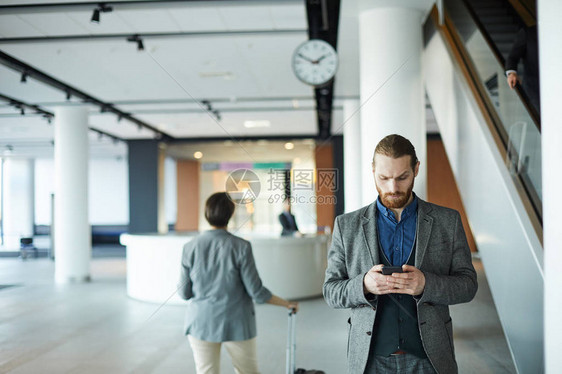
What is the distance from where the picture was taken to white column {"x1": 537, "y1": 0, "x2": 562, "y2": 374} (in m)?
2.04

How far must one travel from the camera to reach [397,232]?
5.90 feet

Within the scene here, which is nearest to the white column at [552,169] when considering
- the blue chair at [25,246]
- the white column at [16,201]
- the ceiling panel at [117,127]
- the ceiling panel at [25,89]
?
the white column at [16,201]

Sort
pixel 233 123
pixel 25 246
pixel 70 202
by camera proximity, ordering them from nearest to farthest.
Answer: pixel 25 246 → pixel 70 202 → pixel 233 123

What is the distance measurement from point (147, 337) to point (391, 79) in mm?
3741

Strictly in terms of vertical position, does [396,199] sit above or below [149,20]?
below

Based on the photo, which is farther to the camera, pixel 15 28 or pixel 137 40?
pixel 137 40

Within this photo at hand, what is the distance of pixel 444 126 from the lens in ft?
16.5

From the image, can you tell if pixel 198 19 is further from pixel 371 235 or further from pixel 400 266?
pixel 400 266

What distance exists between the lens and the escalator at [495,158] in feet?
10.2

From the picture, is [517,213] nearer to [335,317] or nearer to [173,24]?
[335,317]

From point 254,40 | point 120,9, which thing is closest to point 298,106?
point 254,40

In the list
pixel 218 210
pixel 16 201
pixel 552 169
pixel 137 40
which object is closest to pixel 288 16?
pixel 137 40

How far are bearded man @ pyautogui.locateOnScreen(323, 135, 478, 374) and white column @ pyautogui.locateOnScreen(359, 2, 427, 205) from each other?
3034 mm

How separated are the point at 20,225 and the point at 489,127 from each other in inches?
152
